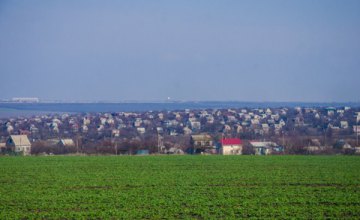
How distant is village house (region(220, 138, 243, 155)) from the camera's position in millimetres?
48969

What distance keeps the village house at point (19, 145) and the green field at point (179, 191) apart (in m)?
16.4

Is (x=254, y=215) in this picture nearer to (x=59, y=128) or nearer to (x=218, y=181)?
(x=218, y=181)

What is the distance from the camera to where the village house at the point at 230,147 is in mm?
48969

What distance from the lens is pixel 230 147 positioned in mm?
49375

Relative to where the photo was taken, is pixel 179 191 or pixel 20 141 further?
pixel 20 141

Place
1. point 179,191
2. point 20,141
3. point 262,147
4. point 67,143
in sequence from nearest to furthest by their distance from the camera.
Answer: point 179,191 → point 20,141 → point 262,147 → point 67,143

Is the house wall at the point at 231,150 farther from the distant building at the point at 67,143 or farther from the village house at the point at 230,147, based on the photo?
the distant building at the point at 67,143

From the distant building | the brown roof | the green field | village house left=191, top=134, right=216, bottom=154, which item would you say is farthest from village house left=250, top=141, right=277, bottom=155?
the brown roof

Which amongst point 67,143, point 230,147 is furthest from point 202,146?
point 67,143

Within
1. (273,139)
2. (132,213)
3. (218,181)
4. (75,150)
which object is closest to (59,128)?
(75,150)

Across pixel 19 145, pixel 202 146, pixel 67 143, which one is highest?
pixel 19 145

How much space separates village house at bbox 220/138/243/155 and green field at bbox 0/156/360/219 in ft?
52.3

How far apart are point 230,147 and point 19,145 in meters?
17.4

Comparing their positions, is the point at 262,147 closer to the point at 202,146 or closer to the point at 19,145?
the point at 202,146
